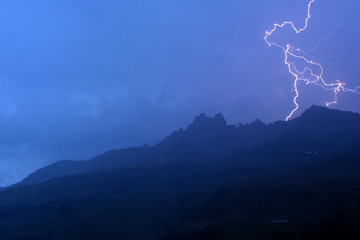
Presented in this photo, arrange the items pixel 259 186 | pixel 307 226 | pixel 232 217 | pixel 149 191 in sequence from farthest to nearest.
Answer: pixel 149 191, pixel 259 186, pixel 232 217, pixel 307 226

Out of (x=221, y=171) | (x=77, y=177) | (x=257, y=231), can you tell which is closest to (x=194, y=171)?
(x=221, y=171)

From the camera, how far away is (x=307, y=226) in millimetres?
72812

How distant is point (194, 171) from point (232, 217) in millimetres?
99759

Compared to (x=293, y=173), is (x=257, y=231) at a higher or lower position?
lower

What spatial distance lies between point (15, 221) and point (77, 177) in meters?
68.5

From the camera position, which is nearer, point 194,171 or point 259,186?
point 259,186

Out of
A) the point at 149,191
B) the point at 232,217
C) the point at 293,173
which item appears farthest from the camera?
the point at 149,191

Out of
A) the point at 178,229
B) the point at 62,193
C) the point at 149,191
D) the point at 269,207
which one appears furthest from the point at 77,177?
the point at 269,207

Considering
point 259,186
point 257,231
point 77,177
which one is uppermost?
point 77,177

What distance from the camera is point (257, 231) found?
75625 millimetres

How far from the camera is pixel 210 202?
121062 millimetres

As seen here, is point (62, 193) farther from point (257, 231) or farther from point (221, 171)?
point (257, 231)

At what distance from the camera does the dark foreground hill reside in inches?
3120

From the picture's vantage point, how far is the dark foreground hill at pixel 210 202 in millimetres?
79250
